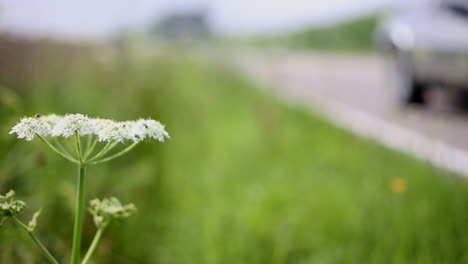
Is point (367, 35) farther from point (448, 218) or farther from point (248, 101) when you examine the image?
point (448, 218)

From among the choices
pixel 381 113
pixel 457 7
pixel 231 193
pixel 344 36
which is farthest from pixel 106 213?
pixel 344 36

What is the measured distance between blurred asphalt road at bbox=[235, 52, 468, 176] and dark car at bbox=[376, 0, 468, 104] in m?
0.30

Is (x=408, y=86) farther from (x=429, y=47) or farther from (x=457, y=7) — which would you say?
(x=457, y=7)

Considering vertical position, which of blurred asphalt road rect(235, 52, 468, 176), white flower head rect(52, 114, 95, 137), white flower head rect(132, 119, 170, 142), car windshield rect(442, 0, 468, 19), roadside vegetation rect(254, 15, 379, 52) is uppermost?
roadside vegetation rect(254, 15, 379, 52)

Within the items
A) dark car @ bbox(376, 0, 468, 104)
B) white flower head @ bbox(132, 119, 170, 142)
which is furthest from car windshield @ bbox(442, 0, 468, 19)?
white flower head @ bbox(132, 119, 170, 142)

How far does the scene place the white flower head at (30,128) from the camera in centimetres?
95

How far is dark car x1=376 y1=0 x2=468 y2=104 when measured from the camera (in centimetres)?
503

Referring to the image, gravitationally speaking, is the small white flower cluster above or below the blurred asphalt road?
above

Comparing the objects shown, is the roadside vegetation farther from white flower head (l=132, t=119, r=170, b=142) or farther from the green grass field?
white flower head (l=132, t=119, r=170, b=142)

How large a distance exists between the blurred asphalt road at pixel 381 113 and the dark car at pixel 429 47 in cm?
30

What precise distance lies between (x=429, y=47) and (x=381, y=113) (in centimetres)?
138

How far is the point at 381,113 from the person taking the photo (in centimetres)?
644

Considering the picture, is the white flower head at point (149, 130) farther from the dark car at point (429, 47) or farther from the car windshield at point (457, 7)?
the car windshield at point (457, 7)

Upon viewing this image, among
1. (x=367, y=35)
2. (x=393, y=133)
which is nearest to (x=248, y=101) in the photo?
(x=393, y=133)
